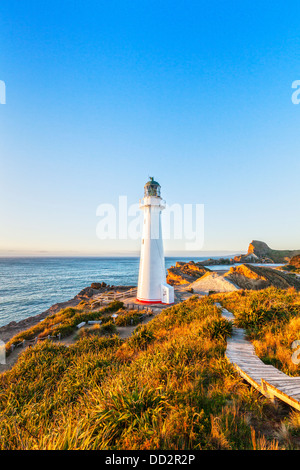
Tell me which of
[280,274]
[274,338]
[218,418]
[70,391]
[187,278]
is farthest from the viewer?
[187,278]

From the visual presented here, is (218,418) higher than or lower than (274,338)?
higher

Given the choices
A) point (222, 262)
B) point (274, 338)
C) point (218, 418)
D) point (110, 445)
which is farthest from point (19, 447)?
point (222, 262)

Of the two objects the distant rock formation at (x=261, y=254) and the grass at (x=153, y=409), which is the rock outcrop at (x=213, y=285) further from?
the distant rock formation at (x=261, y=254)

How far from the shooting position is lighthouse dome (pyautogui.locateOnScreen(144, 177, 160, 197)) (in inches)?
767

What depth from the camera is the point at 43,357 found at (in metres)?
7.06

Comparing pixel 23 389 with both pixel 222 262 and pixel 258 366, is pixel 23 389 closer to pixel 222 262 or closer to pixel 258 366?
pixel 258 366

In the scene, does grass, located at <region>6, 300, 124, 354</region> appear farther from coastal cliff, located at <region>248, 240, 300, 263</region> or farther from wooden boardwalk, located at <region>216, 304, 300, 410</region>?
coastal cliff, located at <region>248, 240, 300, 263</region>

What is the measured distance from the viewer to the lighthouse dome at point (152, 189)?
19.5 meters

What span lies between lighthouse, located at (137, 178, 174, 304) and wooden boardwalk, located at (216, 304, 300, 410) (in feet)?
45.8

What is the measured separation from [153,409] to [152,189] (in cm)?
1812

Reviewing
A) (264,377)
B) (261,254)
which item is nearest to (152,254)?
(264,377)

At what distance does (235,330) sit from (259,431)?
14.8 feet

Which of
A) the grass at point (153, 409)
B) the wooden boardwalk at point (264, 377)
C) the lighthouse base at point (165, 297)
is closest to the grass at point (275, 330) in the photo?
the wooden boardwalk at point (264, 377)

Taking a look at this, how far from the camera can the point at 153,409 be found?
284 centimetres
